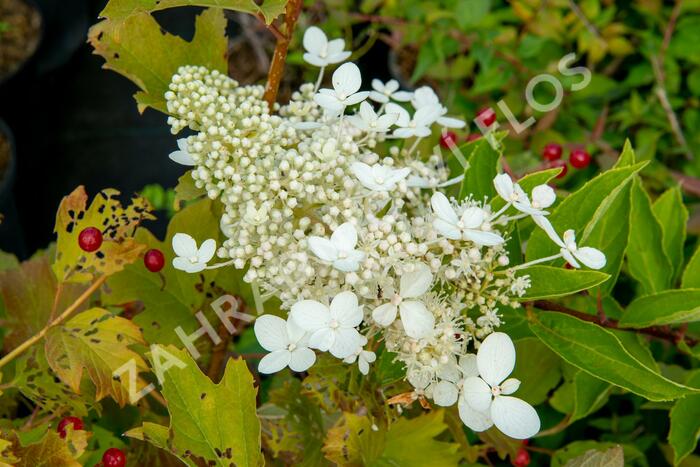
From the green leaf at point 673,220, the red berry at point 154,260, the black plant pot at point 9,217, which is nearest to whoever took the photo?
the red berry at point 154,260

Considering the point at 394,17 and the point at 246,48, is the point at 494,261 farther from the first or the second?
the point at 246,48

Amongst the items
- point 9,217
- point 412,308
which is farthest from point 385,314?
point 9,217

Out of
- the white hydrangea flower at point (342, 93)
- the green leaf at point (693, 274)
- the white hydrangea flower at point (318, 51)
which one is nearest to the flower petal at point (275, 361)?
the white hydrangea flower at point (342, 93)

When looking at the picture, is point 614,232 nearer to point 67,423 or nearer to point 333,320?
point 333,320

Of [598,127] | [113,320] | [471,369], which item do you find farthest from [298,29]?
[471,369]

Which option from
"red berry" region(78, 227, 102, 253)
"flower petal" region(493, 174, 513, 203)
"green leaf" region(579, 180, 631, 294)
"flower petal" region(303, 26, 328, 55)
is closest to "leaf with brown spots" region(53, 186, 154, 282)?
"red berry" region(78, 227, 102, 253)

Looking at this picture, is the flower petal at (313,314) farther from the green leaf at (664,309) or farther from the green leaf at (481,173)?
the green leaf at (664,309)
